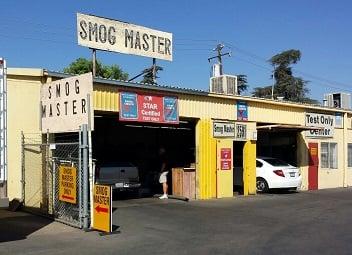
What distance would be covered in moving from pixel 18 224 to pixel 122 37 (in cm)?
844

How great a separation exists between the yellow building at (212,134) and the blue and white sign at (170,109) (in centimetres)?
17

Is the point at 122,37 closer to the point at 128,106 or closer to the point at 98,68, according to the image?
the point at 128,106

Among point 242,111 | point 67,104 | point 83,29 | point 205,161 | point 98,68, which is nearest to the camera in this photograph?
point 67,104

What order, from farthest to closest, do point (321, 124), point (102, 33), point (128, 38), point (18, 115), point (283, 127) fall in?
point (321, 124), point (283, 127), point (128, 38), point (102, 33), point (18, 115)

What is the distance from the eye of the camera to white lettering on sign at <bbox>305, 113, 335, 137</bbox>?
25734mm

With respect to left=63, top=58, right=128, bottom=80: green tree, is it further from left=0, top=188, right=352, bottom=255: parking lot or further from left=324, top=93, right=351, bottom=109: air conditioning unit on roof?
left=0, top=188, right=352, bottom=255: parking lot

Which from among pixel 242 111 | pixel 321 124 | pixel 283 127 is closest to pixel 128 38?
pixel 242 111

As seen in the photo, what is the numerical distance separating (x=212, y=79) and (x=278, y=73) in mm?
51183

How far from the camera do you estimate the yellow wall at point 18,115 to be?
50.6ft

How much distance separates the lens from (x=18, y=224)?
Result: 13117 millimetres

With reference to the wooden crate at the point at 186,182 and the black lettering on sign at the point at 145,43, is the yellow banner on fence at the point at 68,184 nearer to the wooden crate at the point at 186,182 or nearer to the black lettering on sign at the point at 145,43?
the wooden crate at the point at 186,182

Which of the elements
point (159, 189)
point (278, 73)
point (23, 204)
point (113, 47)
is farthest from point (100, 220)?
point (278, 73)

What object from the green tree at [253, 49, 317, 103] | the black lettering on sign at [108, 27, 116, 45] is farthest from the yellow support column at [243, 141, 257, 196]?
the green tree at [253, 49, 317, 103]

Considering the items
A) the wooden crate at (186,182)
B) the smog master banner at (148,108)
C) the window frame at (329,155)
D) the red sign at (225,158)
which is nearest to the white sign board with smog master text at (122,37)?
the smog master banner at (148,108)
